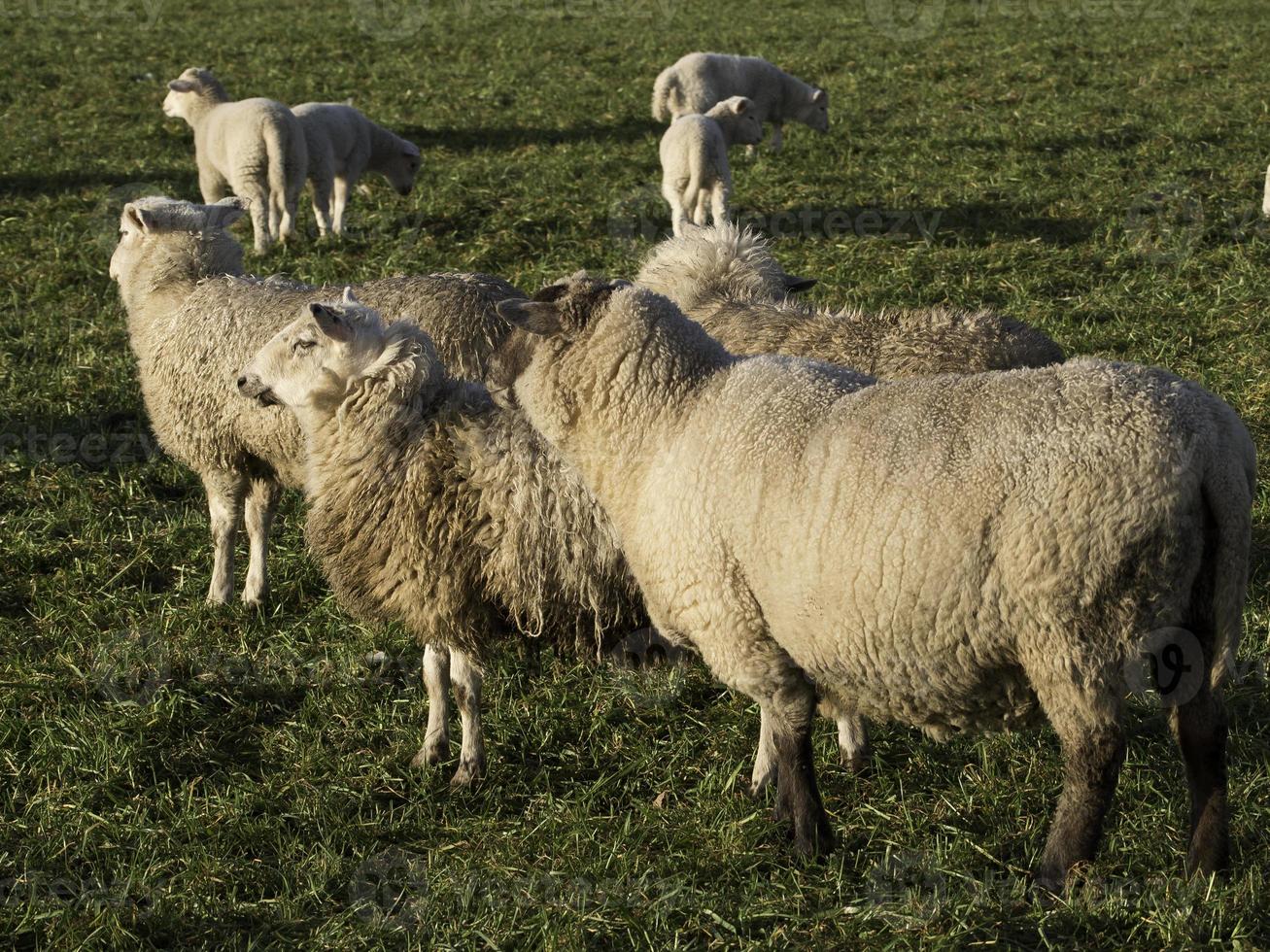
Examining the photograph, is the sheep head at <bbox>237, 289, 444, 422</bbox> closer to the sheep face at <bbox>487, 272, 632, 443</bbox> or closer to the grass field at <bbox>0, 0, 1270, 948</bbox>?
the sheep face at <bbox>487, 272, 632, 443</bbox>

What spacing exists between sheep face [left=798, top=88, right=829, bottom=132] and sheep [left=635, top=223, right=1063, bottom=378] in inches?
336

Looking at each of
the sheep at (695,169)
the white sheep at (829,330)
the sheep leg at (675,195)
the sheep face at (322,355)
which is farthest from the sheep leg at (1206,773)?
the sheep leg at (675,195)

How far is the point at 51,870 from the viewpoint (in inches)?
154

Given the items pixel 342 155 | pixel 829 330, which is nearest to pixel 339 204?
pixel 342 155

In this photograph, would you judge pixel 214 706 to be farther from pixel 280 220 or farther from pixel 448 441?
pixel 280 220

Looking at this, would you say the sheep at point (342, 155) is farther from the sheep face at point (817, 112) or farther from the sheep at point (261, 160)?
the sheep face at point (817, 112)

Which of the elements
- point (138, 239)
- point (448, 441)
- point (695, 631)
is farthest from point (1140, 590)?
point (138, 239)

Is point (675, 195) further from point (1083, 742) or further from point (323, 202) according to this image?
point (1083, 742)

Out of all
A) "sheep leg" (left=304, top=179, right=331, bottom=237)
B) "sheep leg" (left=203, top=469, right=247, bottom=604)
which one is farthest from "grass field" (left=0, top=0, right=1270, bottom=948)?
"sheep leg" (left=304, top=179, right=331, bottom=237)

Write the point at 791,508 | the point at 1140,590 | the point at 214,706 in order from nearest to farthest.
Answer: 1. the point at 1140,590
2. the point at 791,508
3. the point at 214,706

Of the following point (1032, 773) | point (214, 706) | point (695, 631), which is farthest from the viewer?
point (214, 706)

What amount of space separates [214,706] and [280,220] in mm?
7174

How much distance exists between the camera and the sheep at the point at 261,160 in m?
10.7

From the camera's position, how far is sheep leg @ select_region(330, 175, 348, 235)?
11336 millimetres
